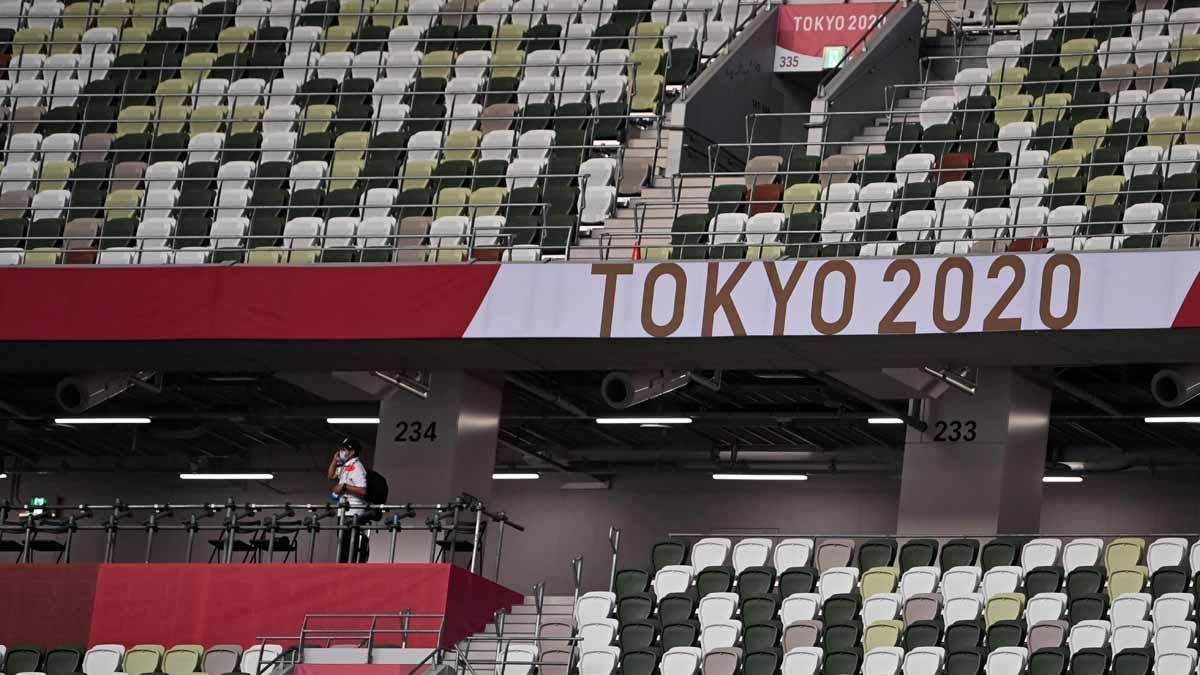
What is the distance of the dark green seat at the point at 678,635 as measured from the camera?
16.4 metres

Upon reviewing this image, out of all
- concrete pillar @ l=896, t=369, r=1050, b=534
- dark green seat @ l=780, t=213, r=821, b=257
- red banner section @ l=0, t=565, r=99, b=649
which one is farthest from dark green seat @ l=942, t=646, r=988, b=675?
red banner section @ l=0, t=565, r=99, b=649

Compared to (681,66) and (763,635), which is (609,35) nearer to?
(681,66)

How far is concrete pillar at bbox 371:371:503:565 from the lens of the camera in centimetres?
1997

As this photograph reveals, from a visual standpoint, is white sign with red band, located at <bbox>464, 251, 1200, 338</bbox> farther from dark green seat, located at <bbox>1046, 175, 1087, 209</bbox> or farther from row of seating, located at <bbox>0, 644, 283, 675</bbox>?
row of seating, located at <bbox>0, 644, 283, 675</bbox>

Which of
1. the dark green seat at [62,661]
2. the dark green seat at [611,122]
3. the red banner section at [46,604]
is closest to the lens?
the dark green seat at [62,661]

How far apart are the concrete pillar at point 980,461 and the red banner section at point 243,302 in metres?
4.13

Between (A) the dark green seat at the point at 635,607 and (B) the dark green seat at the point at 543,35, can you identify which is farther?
(B) the dark green seat at the point at 543,35

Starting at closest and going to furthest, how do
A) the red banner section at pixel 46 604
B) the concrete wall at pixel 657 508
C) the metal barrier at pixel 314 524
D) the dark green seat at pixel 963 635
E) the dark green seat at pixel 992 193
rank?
the dark green seat at pixel 963 635 → the metal barrier at pixel 314 524 → the red banner section at pixel 46 604 → the dark green seat at pixel 992 193 → the concrete wall at pixel 657 508

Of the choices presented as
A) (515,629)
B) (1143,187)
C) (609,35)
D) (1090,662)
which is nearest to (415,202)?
(609,35)

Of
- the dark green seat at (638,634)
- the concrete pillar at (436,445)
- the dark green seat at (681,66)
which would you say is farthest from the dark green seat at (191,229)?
the dark green seat at (638,634)

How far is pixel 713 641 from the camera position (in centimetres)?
1631

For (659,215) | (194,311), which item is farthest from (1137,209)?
(194,311)

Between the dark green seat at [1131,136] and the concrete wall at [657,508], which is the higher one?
the dark green seat at [1131,136]

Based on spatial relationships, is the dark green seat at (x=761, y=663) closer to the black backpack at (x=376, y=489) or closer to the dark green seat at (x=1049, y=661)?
the dark green seat at (x=1049, y=661)
